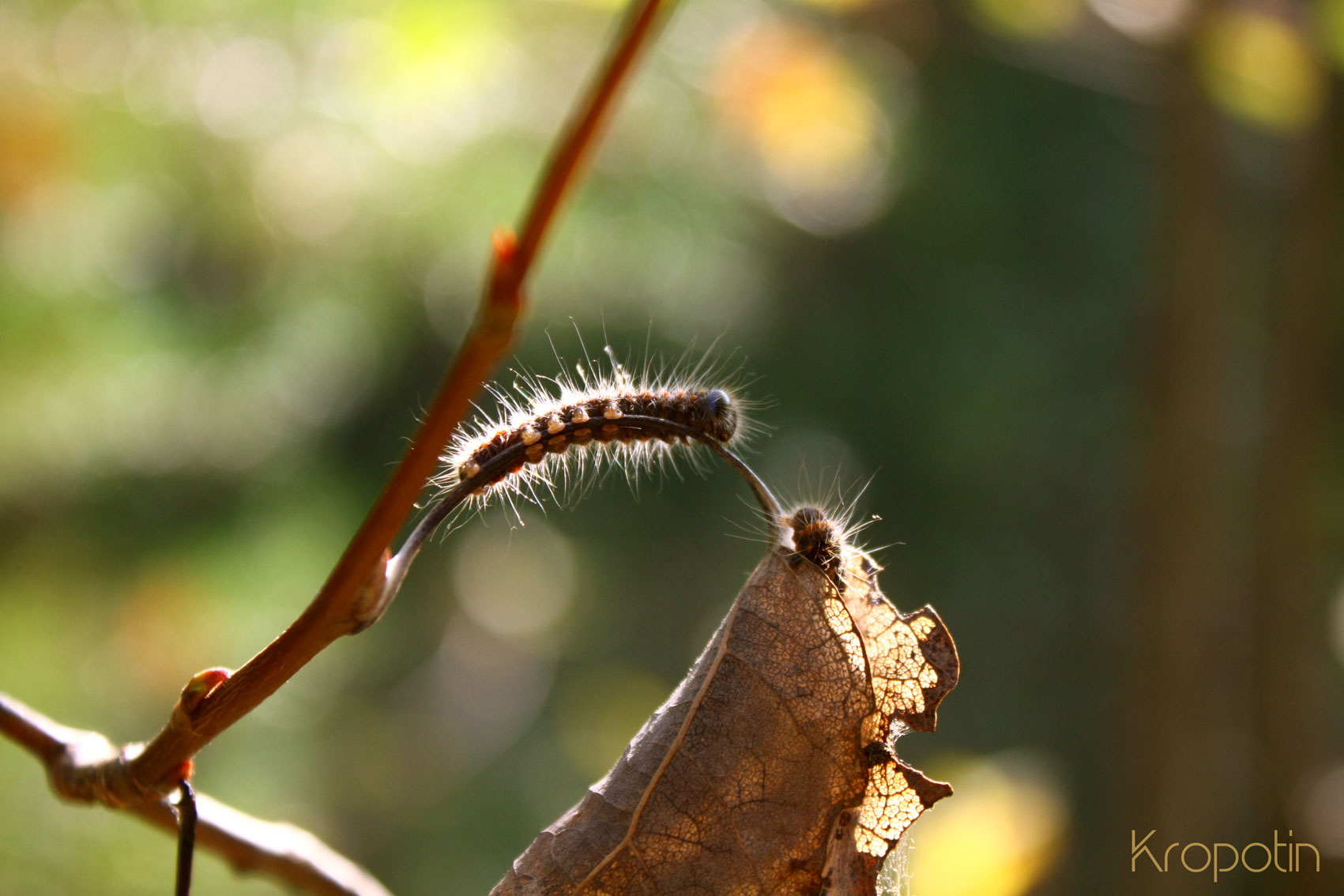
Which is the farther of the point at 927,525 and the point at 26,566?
the point at 927,525

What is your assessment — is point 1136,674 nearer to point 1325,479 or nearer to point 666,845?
point 1325,479

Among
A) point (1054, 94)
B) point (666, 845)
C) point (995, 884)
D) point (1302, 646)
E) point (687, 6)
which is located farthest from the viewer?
point (1054, 94)

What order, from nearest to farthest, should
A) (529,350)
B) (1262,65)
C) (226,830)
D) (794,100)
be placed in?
1. (226,830)
2. (1262,65)
3. (794,100)
4. (529,350)

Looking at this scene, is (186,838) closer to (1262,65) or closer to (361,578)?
(361,578)

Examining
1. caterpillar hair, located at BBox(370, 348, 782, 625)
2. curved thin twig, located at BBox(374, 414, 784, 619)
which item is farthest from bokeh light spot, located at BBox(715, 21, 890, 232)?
curved thin twig, located at BBox(374, 414, 784, 619)

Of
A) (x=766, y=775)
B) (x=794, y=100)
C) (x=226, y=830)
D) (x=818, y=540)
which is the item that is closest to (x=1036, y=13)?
(x=794, y=100)

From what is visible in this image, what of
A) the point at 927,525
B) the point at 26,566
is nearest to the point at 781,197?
the point at 927,525
